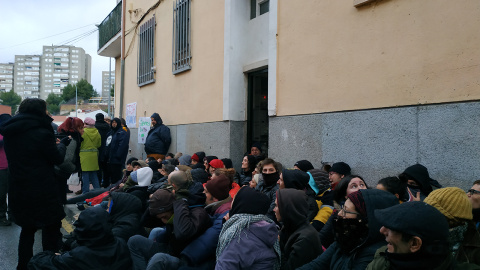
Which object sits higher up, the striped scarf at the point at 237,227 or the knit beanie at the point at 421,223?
the knit beanie at the point at 421,223

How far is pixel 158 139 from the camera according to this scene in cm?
946

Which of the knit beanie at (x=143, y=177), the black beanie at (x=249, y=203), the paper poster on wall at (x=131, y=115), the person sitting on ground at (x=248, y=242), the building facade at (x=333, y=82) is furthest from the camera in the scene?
the paper poster on wall at (x=131, y=115)

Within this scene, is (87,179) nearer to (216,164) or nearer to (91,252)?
(216,164)

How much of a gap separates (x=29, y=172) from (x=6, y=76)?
205515 millimetres

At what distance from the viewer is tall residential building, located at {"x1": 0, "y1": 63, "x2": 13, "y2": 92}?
177 metres

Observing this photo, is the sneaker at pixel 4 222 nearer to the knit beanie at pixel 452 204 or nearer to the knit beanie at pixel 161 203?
the knit beanie at pixel 161 203

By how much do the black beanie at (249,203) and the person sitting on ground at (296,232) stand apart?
0.41 feet

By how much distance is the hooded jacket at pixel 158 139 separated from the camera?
9414 millimetres

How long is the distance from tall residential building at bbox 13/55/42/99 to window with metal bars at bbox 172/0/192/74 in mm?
181211

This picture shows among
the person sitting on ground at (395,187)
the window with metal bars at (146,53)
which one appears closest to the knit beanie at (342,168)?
the person sitting on ground at (395,187)

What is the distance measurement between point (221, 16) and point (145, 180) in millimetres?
3840

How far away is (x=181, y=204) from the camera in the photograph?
3562 mm

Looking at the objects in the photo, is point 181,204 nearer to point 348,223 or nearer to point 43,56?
point 348,223

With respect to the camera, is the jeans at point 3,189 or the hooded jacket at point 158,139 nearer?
the jeans at point 3,189
